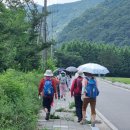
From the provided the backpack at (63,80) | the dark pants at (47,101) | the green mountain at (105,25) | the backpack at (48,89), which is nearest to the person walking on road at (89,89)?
the backpack at (48,89)

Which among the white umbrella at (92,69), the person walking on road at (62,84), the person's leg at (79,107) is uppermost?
the white umbrella at (92,69)

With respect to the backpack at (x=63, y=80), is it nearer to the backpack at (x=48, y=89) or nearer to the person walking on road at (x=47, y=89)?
the person walking on road at (x=47, y=89)

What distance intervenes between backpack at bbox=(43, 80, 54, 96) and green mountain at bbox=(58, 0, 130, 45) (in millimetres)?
135505

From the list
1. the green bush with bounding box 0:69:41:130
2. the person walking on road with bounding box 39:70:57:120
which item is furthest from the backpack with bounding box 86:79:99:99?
the green bush with bounding box 0:69:41:130

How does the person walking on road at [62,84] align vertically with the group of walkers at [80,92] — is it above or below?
below

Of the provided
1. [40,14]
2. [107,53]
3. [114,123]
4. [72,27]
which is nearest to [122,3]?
[72,27]

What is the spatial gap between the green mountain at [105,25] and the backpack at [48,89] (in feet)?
445

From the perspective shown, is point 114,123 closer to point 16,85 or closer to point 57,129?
point 57,129

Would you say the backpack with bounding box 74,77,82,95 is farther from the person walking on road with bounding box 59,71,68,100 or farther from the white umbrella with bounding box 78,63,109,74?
the person walking on road with bounding box 59,71,68,100

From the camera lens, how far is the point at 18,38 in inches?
1005

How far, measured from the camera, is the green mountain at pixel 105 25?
6009 inches

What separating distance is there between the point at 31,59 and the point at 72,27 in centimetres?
15076

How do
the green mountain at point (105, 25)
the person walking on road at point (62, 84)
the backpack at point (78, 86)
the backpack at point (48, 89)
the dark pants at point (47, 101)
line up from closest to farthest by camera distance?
the backpack at point (48, 89) < the dark pants at point (47, 101) < the backpack at point (78, 86) < the person walking on road at point (62, 84) < the green mountain at point (105, 25)

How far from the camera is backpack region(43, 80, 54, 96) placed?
586 inches
